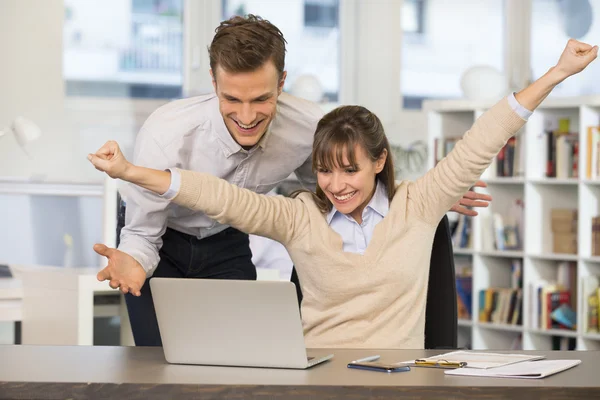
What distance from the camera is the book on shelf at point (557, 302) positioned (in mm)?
4684

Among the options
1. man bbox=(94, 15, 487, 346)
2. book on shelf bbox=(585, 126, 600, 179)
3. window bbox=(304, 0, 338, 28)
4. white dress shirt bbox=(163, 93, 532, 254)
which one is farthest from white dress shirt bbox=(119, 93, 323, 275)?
window bbox=(304, 0, 338, 28)

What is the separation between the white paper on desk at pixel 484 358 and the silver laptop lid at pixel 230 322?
0.23m

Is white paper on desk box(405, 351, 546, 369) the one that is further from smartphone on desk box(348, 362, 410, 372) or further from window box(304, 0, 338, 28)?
window box(304, 0, 338, 28)

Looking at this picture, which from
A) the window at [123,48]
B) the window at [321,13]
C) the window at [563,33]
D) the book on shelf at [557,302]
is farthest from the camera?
the window at [321,13]

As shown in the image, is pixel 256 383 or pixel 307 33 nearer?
pixel 256 383

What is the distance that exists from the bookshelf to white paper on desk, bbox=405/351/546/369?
3.09 m

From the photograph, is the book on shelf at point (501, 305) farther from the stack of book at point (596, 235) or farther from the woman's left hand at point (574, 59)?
the woman's left hand at point (574, 59)

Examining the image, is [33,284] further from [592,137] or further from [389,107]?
[389,107]

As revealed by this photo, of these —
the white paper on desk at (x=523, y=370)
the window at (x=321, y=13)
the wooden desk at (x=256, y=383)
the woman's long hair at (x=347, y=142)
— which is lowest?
the wooden desk at (x=256, y=383)

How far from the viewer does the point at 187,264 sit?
226cm

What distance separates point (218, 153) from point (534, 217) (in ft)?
9.94

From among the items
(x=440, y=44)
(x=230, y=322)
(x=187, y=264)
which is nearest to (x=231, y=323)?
(x=230, y=322)

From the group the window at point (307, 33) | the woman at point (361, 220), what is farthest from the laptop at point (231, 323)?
the window at point (307, 33)

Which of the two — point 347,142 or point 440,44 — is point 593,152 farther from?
point 347,142
